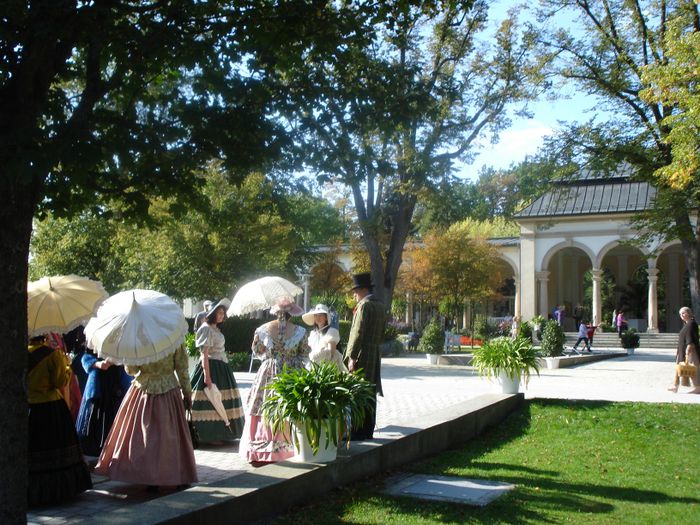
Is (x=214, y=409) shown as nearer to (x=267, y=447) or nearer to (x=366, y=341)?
(x=267, y=447)

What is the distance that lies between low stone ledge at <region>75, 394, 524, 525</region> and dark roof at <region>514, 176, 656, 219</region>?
31.2 meters

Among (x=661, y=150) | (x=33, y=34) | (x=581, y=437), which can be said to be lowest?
(x=581, y=437)

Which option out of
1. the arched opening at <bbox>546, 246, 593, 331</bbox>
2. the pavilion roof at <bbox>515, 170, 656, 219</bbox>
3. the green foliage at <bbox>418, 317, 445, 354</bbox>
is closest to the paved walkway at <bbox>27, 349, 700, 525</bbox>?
the green foliage at <bbox>418, 317, 445, 354</bbox>

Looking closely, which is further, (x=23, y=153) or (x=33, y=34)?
(x=33, y=34)

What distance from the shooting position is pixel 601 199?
3991 cm

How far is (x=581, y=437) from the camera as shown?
370 inches

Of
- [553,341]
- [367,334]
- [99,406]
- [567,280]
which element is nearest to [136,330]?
[99,406]

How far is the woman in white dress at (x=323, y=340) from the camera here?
795 cm

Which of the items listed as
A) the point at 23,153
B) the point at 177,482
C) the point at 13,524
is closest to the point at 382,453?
the point at 177,482

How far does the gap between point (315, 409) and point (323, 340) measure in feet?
5.67

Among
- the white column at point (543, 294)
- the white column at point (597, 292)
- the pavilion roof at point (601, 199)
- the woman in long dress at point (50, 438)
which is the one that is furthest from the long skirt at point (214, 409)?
the white column at point (543, 294)

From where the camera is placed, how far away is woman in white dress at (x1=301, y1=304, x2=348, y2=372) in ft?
26.1

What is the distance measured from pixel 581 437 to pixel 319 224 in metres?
27.7

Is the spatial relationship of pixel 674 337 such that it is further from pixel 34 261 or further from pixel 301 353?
pixel 301 353
